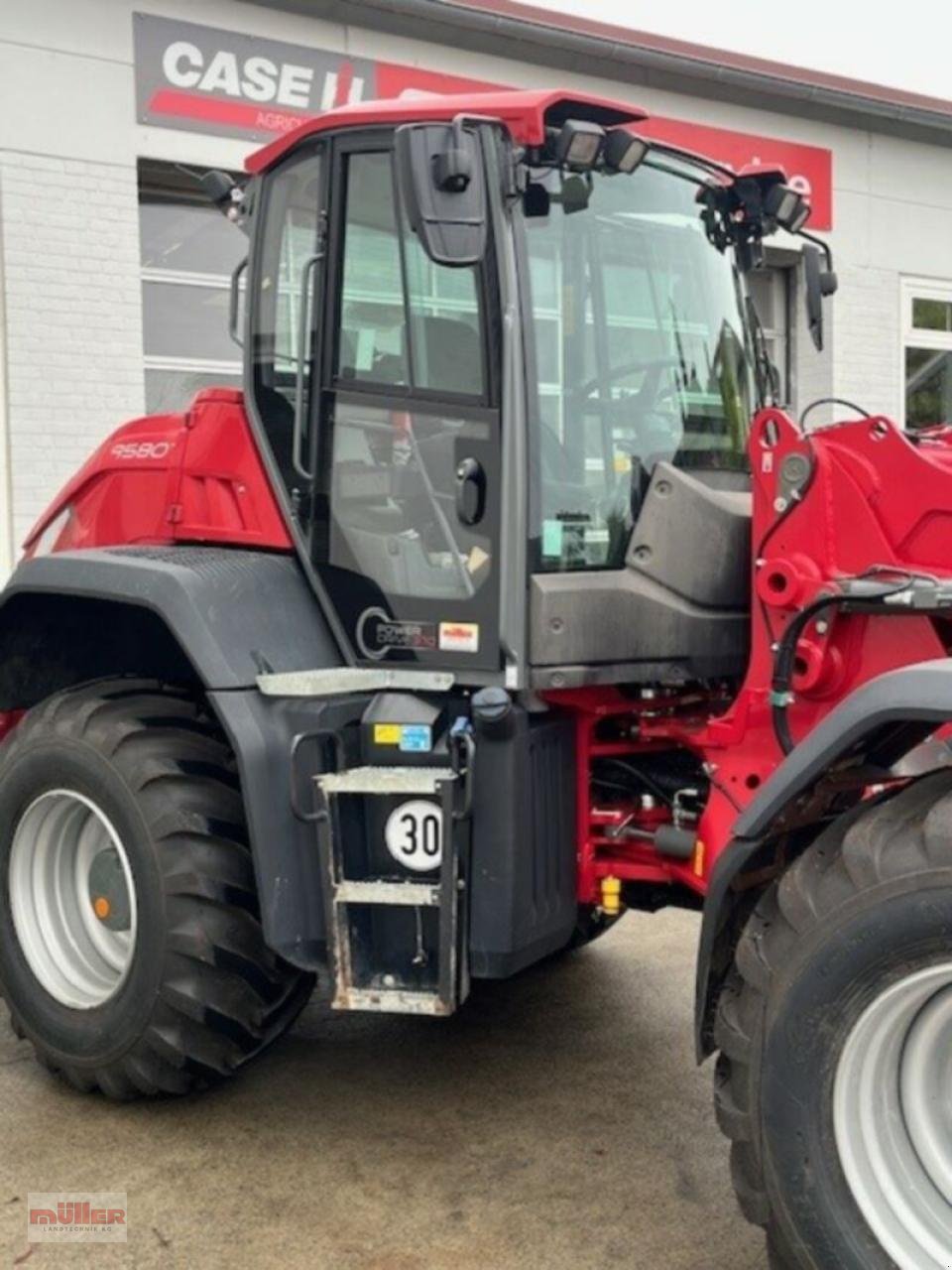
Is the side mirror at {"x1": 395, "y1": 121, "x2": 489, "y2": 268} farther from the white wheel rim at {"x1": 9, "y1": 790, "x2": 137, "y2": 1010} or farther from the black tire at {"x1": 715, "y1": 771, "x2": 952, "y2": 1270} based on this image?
the white wheel rim at {"x1": 9, "y1": 790, "x2": 137, "y2": 1010}

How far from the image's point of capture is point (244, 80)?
29.3ft

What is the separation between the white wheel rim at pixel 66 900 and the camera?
4.04 metres

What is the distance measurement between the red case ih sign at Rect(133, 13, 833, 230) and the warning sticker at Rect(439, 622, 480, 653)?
226 inches

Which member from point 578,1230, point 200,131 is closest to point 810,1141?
point 578,1230

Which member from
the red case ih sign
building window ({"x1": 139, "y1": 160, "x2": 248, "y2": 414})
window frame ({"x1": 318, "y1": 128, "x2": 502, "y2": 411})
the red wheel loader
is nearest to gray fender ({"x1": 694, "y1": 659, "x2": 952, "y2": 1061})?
the red wheel loader

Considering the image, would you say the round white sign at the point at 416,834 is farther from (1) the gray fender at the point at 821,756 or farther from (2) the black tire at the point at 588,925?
(1) the gray fender at the point at 821,756

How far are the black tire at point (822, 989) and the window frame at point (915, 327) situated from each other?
10.1 m

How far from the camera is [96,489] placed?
4.49 metres

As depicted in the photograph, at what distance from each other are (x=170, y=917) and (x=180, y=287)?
614 centimetres

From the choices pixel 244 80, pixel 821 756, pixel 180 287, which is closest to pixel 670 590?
pixel 821 756

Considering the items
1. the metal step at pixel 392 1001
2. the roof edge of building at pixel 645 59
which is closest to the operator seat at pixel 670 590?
the metal step at pixel 392 1001

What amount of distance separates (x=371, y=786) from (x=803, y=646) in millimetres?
1091

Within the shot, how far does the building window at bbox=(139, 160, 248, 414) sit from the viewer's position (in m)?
8.88

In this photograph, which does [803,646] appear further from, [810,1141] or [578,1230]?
[578,1230]
